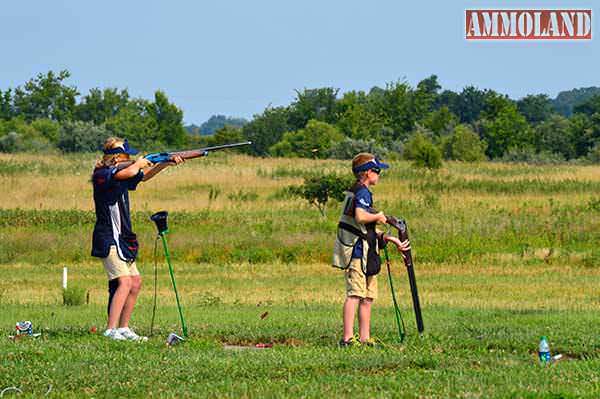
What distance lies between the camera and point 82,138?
248 feet

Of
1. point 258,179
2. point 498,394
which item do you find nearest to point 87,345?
point 498,394

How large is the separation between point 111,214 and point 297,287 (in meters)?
12.0

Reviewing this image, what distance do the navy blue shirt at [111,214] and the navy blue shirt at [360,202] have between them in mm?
2247

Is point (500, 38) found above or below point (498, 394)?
above

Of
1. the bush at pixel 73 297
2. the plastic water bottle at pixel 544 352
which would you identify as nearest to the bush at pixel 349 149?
the bush at pixel 73 297

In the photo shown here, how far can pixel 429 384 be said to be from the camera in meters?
8.74

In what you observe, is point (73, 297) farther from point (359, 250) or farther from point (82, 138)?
point (82, 138)

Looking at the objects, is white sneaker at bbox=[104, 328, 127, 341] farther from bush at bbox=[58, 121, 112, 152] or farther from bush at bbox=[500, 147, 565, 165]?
bush at bbox=[500, 147, 565, 165]

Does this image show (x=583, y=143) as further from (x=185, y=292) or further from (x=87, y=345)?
(x=87, y=345)

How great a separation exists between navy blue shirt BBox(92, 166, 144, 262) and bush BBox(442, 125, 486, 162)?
64.5 metres

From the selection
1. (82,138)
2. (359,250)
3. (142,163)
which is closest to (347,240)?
(359,250)

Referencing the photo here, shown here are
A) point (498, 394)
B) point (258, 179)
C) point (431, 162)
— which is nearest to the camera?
point (498, 394)

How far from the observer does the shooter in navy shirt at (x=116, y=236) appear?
1179cm

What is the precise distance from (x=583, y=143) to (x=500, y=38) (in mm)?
61641
